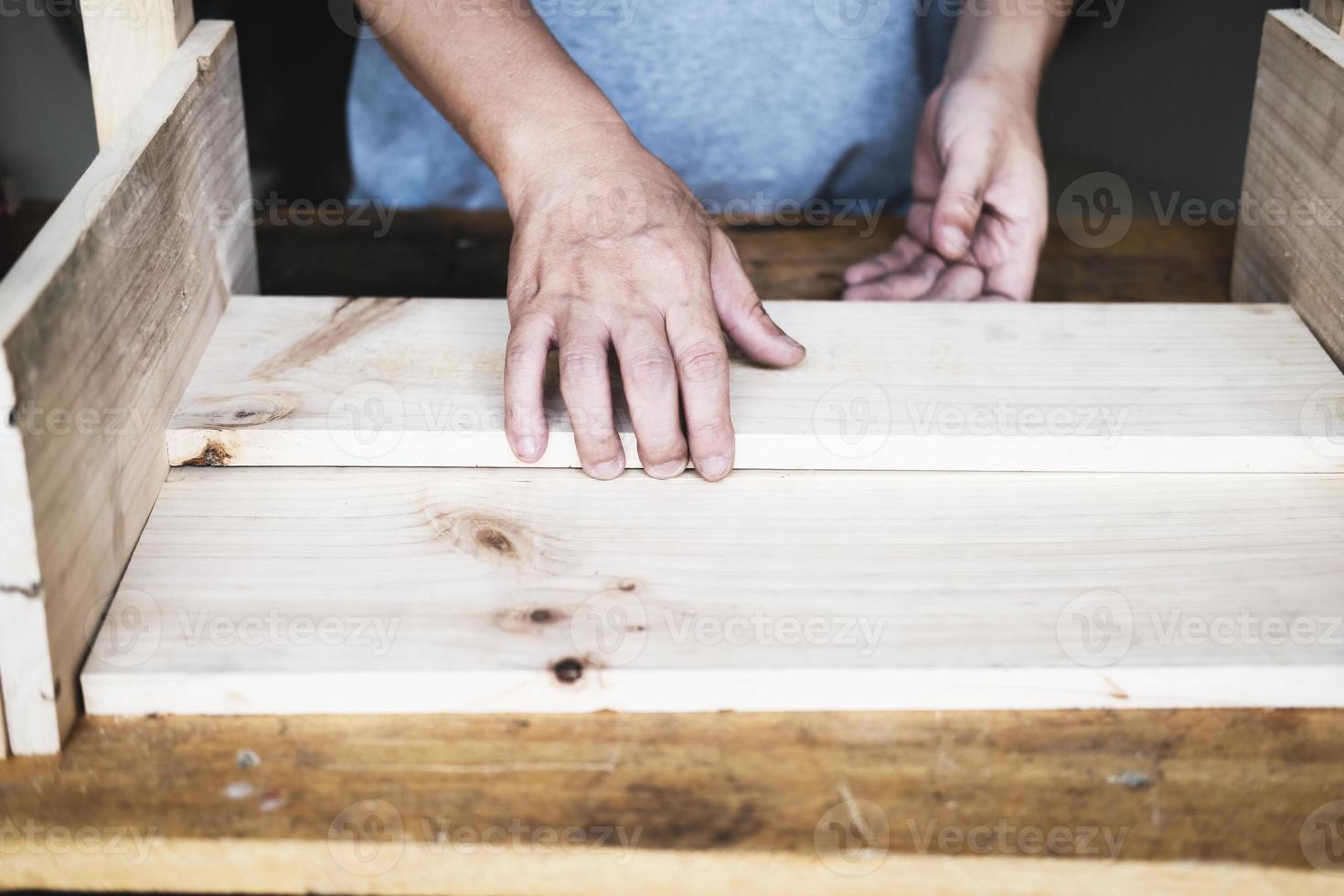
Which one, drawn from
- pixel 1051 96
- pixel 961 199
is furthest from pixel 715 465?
pixel 1051 96

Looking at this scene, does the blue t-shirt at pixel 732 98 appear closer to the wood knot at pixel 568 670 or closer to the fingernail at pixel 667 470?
the fingernail at pixel 667 470

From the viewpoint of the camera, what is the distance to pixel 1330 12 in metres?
0.95

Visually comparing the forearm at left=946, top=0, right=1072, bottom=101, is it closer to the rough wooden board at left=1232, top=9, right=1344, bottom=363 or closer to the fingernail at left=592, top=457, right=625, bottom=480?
the rough wooden board at left=1232, top=9, right=1344, bottom=363

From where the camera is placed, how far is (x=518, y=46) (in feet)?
3.06

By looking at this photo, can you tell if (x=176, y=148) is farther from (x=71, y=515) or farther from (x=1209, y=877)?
(x=1209, y=877)

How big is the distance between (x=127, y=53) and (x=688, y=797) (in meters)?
0.70

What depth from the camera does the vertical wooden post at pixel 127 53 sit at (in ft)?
2.87

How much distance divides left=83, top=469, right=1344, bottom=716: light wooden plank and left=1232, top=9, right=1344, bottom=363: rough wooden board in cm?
21

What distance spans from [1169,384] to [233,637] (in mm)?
654

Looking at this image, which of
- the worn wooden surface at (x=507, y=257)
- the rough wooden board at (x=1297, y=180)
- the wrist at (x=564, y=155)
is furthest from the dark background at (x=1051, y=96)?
the rough wooden board at (x=1297, y=180)

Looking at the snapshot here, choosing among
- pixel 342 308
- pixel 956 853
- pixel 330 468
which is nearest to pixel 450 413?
pixel 330 468

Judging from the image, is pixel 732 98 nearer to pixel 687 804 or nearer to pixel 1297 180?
pixel 1297 180

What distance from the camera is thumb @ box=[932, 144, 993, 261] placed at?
3.74ft

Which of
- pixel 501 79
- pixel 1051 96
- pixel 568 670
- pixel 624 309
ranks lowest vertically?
pixel 1051 96
